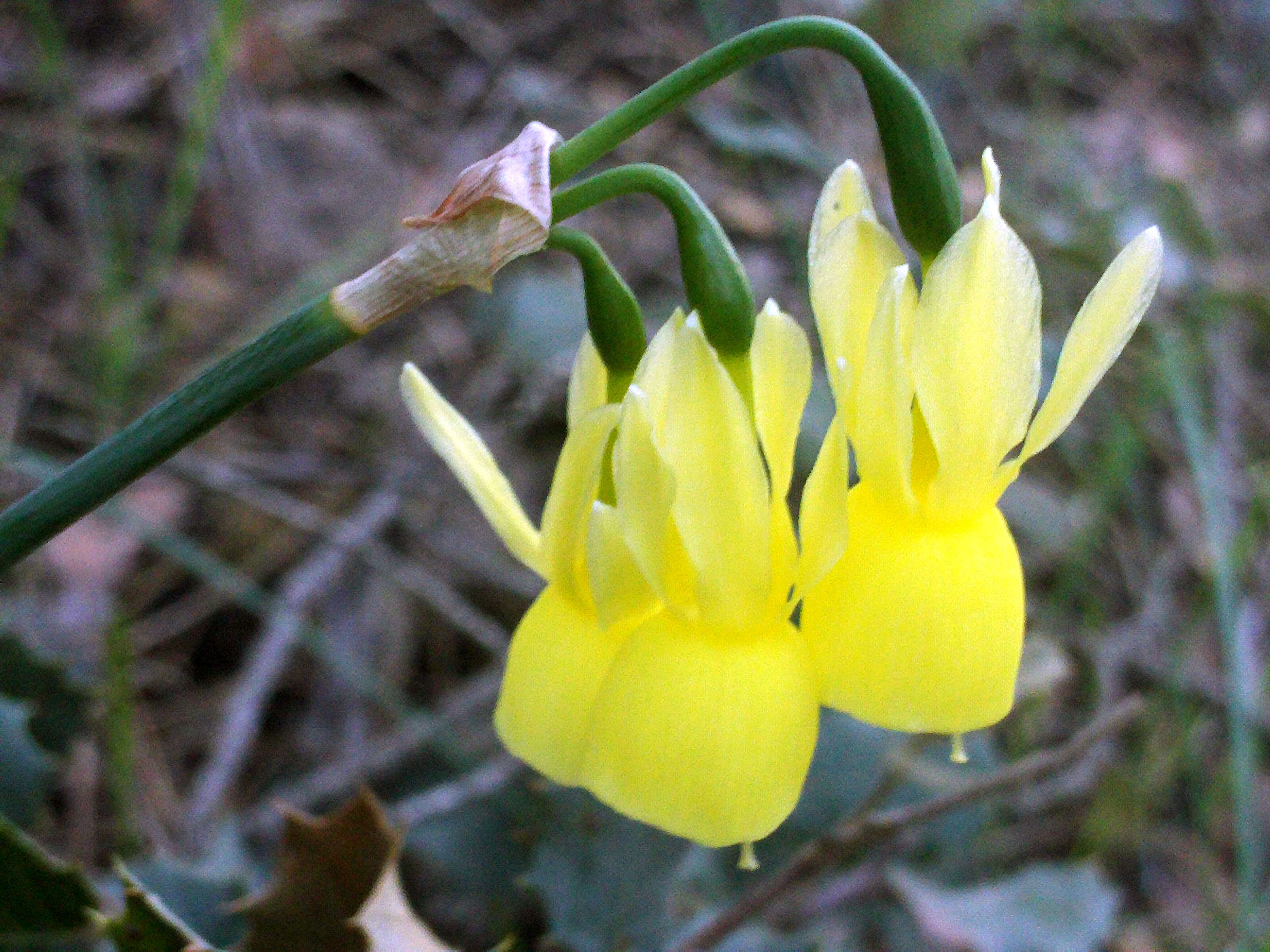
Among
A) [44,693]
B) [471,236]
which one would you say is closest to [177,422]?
[471,236]

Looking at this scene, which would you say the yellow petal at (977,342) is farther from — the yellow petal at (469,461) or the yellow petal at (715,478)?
the yellow petal at (469,461)

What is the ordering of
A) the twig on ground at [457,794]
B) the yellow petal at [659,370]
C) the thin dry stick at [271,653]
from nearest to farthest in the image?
the yellow petal at [659,370] → the twig on ground at [457,794] → the thin dry stick at [271,653]

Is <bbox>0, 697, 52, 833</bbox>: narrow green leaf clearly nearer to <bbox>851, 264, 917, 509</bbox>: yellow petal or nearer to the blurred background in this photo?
the blurred background

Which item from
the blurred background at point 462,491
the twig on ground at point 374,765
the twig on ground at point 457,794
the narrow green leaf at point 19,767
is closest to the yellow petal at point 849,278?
the blurred background at point 462,491

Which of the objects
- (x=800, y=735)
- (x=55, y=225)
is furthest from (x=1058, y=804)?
(x=55, y=225)

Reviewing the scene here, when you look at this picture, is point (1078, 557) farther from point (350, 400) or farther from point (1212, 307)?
point (350, 400)

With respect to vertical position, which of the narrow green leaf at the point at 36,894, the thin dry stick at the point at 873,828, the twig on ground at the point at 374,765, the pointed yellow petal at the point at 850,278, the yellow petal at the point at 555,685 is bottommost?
the twig on ground at the point at 374,765

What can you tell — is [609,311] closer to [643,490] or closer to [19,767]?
[643,490]
